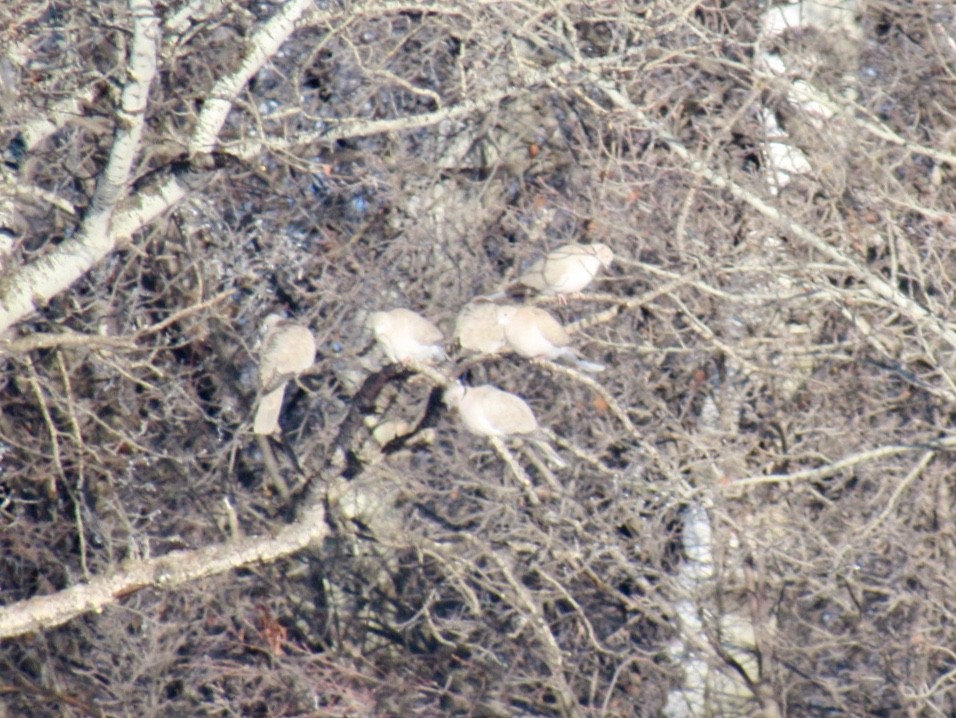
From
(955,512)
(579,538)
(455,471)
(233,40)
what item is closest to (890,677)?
(955,512)

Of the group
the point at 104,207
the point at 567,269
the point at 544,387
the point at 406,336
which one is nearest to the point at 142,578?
the point at 104,207

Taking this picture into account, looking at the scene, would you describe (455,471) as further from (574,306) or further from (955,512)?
(955,512)

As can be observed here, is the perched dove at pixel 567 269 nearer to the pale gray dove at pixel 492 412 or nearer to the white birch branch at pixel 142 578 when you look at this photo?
the pale gray dove at pixel 492 412

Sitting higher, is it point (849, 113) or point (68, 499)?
point (849, 113)

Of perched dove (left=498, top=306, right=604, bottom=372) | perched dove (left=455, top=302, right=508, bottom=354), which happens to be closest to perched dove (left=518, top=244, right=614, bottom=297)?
perched dove (left=498, top=306, right=604, bottom=372)

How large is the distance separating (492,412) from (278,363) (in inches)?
43.9

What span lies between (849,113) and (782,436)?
1913 mm

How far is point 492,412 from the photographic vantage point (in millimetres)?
6543

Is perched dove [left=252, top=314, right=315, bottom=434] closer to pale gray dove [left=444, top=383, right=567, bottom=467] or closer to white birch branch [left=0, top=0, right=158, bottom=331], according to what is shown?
pale gray dove [left=444, top=383, right=567, bottom=467]

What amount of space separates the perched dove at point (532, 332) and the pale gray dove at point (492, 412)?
0.87ft

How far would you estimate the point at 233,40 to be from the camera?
7.72 metres

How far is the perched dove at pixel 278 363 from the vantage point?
6.68m

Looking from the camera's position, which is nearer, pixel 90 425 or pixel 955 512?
pixel 955 512

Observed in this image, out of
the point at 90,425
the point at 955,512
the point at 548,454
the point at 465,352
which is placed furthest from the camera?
the point at 90,425
